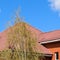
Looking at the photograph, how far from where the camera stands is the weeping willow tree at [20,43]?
16922 mm

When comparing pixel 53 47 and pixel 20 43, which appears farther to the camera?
pixel 53 47

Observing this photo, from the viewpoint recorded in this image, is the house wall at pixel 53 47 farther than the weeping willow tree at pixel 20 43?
Yes

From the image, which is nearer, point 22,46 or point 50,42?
point 22,46

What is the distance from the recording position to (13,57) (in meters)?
16.8

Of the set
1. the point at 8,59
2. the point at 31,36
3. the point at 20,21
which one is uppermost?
the point at 20,21

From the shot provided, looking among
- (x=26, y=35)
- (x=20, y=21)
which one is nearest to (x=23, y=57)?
Result: (x=26, y=35)

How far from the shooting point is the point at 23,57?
55.8 feet

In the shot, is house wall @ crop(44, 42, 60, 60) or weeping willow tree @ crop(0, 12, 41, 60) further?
house wall @ crop(44, 42, 60, 60)

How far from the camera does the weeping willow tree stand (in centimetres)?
1692

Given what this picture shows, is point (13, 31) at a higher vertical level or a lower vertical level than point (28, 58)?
higher

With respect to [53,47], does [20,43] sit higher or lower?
lower

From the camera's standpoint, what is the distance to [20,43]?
17156 millimetres

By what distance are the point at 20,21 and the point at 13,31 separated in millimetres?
928

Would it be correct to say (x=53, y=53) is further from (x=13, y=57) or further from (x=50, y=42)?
(x=13, y=57)
